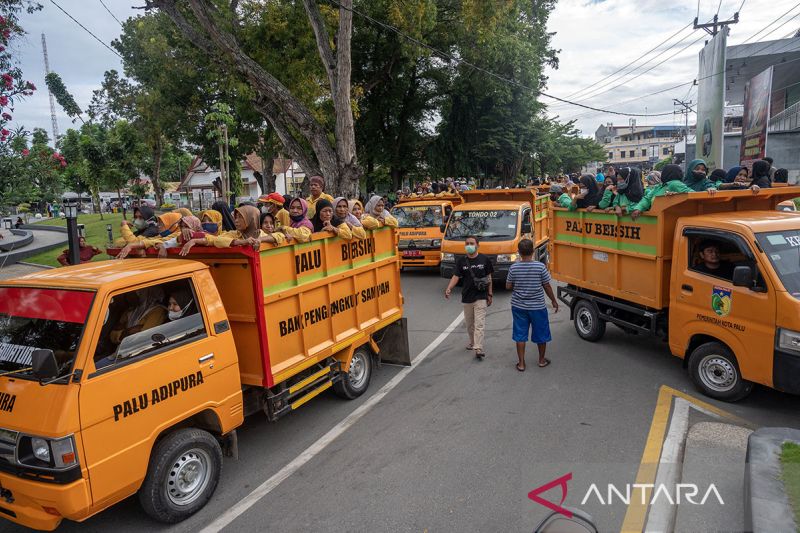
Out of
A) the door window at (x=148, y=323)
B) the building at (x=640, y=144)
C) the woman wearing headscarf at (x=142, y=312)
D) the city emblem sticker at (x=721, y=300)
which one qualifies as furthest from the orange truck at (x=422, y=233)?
the building at (x=640, y=144)

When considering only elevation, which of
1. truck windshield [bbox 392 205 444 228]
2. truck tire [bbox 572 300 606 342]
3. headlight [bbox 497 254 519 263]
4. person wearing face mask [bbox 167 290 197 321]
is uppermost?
person wearing face mask [bbox 167 290 197 321]

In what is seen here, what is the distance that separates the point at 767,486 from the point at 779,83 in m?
36.4

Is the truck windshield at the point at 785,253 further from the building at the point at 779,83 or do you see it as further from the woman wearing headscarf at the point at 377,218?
the building at the point at 779,83

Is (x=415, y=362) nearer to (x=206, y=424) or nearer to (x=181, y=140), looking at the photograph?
(x=206, y=424)

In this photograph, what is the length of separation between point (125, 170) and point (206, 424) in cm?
3308

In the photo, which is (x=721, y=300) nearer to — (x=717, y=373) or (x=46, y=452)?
(x=717, y=373)

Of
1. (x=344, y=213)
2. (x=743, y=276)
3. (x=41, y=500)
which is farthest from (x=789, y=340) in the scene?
(x=41, y=500)

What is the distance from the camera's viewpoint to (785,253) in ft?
17.9

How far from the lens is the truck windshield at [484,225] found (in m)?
12.6

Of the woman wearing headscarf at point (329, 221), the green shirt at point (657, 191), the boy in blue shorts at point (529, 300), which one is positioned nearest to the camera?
the woman wearing headscarf at point (329, 221)

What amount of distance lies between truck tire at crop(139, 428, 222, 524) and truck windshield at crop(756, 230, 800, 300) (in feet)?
18.0

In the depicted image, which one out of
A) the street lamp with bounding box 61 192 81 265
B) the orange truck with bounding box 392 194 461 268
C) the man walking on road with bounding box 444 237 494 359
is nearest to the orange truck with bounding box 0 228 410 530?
the man walking on road with bounding box 444 237 494 359

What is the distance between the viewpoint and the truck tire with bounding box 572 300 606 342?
322 inches

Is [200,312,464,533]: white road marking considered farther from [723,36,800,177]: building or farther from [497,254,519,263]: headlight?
[723,36,800,177]: building
